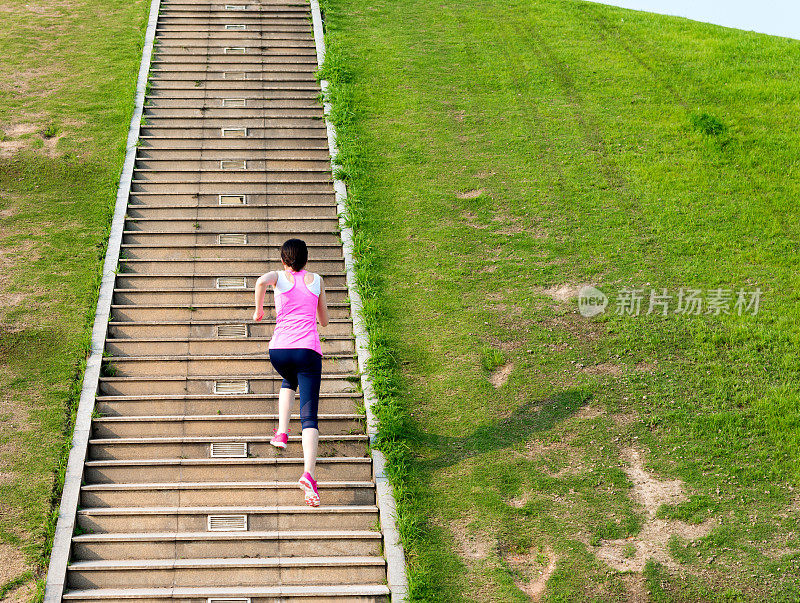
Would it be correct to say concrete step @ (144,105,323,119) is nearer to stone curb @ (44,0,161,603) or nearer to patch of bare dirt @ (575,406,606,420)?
stone curb @ (44,0,161,603)

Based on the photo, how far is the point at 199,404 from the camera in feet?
31.4

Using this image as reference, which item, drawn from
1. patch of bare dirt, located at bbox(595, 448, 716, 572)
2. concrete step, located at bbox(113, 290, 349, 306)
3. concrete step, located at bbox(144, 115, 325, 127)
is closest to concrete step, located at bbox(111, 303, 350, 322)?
concrete step, located at bbox(113, 290, 349, 306)

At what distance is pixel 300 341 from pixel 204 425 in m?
2.30

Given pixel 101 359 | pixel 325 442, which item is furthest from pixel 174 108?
pixel 325 442

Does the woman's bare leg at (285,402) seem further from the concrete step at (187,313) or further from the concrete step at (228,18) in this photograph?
the concrete step at (228,18)

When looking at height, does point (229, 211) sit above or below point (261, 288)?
below

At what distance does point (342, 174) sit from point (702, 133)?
672cm

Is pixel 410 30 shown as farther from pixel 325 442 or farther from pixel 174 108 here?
pixel 325 442

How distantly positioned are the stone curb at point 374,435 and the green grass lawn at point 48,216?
330 cm

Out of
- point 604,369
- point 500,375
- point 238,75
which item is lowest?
point 500,375

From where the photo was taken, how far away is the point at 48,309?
35.2 feet

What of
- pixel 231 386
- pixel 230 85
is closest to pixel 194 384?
pixel 231 386

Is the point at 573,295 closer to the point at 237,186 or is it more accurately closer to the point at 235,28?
the point at 237,186

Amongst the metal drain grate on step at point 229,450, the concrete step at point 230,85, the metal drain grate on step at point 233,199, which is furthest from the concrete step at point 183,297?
the concrete step at point 230,85
